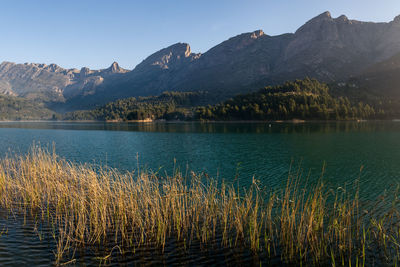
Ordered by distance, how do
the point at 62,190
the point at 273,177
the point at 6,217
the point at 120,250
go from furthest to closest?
1. the point at 273,177
2. the point at 62,190
3. the point at 6,217
4. the point at 120,250

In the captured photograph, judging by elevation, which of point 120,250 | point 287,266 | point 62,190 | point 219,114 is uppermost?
point 219,114

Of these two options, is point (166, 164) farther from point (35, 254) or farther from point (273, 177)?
point (35, 254)

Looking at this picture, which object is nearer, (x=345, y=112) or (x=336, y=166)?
(x=336, y=166)

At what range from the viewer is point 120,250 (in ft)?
32.1

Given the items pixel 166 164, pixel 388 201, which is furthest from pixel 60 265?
pixel 166 164

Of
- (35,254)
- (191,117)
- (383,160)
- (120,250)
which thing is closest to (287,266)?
(120,250)

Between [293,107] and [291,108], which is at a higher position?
[293,107]

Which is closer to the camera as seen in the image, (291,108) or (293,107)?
(291,108)

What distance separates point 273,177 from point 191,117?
14967 centimetres

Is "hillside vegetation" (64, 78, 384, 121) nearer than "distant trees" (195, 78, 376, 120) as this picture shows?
No

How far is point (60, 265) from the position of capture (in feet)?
30.0

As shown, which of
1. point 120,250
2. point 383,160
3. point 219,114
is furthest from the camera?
point 219,114

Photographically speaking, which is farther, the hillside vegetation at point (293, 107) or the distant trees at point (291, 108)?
the hillside vegetation at point (293, 107)

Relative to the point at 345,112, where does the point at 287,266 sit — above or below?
below
